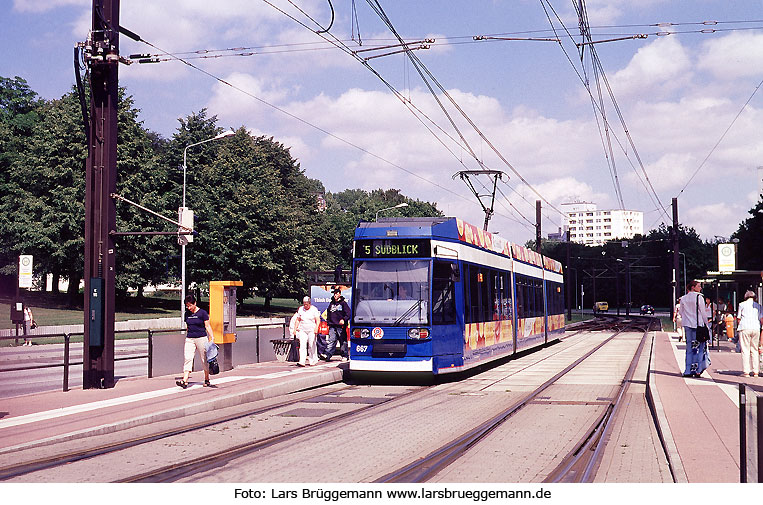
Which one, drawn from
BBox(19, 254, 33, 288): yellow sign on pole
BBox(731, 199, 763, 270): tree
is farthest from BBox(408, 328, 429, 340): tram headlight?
BBox(731, 199, 763, 270): tree

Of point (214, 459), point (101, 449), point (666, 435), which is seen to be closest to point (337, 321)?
point (101, 449)

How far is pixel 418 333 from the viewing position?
1594cm

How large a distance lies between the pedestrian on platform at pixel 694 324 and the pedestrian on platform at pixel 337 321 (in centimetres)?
802

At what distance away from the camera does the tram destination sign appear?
53.9 feet

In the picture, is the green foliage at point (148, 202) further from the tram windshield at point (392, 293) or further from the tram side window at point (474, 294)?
the tram windshield at point (392, 293)

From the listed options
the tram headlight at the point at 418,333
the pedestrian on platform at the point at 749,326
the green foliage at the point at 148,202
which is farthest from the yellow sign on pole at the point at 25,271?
the pedestrian on platform at the point at 749,326

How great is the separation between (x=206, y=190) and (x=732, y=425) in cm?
5132

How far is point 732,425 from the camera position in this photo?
959 cm

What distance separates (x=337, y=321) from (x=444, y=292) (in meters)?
5.04

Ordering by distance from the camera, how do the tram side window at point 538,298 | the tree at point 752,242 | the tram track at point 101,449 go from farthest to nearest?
the tree at point 752,242
the tram side window at point 538,298
the tram track at point 101,449

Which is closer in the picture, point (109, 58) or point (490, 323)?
point (109, 58)

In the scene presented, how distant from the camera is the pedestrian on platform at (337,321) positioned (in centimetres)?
2038
